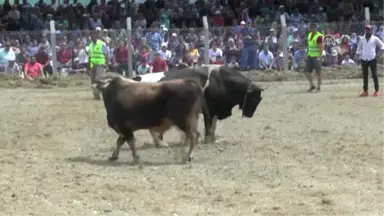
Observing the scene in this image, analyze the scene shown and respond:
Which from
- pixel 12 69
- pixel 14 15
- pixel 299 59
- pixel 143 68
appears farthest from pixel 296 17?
pixel 12 69

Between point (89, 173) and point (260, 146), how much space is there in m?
3.37

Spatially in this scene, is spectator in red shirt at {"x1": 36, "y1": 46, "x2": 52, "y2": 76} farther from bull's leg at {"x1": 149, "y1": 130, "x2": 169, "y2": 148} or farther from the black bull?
bull's leg at {"x1": 149, "y1": 130, "x2": 169, "y2": 148}

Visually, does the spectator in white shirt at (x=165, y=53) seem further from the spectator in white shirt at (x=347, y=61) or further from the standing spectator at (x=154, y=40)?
→ the spectator in white shirt at (x=347, y=61)

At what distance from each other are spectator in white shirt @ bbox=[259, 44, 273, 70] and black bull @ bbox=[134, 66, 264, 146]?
42.8ft

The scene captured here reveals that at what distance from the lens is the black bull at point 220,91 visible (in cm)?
1416

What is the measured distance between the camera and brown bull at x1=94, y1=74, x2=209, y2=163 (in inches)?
489

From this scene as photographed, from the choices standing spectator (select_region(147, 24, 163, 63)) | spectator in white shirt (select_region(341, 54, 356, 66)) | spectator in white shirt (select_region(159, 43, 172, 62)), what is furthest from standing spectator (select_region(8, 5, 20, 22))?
spectator in white shirt (select_region(341, 54, 356, 66))

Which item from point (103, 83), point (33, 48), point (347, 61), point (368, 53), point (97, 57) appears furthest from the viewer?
point (347, 61)

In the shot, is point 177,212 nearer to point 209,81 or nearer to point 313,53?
point 209,81

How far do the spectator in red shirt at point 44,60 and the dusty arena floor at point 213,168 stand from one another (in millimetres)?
7771

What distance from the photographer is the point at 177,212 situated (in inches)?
370

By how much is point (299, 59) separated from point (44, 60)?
7.62 metres

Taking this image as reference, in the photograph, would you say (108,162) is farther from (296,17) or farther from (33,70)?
(296,17)

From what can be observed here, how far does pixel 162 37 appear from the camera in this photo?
1107 inches
